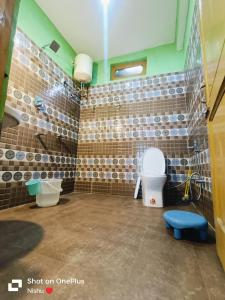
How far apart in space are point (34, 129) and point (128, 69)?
2191 mm

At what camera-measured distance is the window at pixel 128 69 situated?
9.95 ft

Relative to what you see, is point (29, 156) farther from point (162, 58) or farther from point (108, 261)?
point (162, 58)

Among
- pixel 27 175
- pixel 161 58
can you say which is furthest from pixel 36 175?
pixel 161 58

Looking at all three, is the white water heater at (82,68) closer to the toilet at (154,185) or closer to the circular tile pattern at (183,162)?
the toilet at (154,185)

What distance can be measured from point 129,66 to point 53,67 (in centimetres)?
148

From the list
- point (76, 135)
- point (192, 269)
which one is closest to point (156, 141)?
point (76, 135)

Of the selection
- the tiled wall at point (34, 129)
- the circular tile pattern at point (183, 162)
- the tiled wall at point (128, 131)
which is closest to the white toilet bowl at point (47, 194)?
the tiled wall at point (34, 129)

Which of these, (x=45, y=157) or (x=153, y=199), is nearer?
(x=153, y=199)

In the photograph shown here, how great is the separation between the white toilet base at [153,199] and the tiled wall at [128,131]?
545mm

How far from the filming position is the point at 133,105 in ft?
9.23

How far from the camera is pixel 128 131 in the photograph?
2742 millimetres

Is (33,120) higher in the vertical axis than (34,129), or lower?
higher

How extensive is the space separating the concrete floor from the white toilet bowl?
451mm

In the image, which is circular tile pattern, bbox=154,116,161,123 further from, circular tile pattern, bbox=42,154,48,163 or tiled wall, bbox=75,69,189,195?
circular tile pattern, bbox=42,154,48,163
